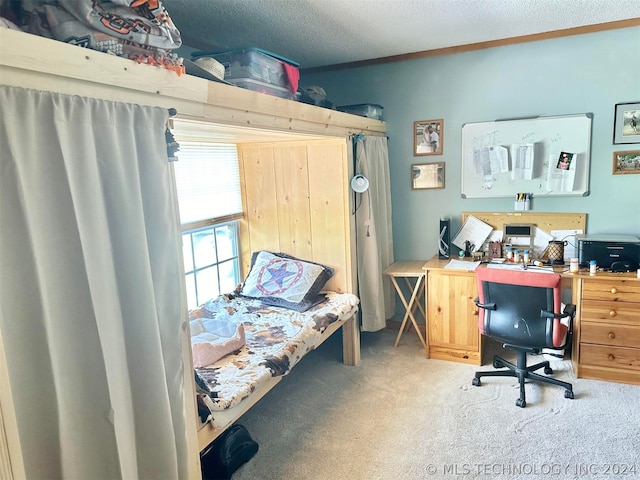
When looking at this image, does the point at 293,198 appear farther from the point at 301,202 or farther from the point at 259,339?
the point at 259,339

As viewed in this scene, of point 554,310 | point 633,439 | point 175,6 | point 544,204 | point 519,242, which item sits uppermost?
point 175,6

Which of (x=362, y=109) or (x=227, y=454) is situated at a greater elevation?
(x=362, y=109)

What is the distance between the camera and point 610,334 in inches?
117

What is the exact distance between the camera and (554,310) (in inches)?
105

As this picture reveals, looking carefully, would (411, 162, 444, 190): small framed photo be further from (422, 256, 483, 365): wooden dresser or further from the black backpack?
the black backpack

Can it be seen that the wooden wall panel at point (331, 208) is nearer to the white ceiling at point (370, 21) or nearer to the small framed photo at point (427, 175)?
the white ceiling at point (370, 21)

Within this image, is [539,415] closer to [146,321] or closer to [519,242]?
[519,242]

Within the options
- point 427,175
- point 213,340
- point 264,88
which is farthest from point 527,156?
point 213,340

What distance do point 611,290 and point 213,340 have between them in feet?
8.11

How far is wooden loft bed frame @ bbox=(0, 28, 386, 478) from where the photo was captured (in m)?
1.23

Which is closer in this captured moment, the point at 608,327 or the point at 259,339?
the point at 259,339

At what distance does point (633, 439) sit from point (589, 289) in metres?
0.92

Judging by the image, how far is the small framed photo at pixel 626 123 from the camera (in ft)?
10.7

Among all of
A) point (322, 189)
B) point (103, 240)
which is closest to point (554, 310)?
point (322, 189)
